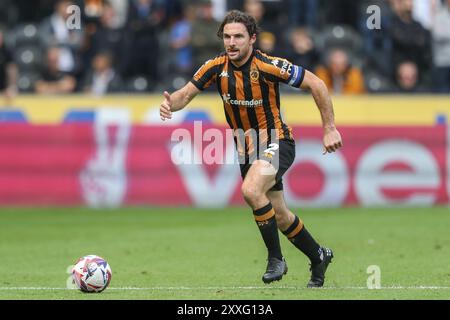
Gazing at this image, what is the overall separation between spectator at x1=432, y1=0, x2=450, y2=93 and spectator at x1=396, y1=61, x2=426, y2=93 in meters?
0.75

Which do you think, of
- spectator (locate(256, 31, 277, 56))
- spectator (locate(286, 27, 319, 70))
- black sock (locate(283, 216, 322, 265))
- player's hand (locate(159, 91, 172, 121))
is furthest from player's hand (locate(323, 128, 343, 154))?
spectator (locate(286, 27, 319, 70))

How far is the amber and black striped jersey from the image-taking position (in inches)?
378

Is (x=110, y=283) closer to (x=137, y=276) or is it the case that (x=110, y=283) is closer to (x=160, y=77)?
(x=137, y=276)

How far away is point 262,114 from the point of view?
9773 millimetres

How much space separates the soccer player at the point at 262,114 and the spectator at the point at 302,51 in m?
9.55

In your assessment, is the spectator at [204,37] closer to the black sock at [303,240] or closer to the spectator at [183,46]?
Answer: the spectator at [183,46]

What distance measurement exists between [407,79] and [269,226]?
33.8 feet

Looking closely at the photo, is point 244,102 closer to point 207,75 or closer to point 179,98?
point 207,75

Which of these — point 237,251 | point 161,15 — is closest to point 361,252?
point 237,251

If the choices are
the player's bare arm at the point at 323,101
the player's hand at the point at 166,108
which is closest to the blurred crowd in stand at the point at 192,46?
the player's hand at the point at 166,108

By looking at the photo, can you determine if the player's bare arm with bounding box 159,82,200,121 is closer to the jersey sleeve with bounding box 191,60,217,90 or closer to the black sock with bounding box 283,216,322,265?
the jersey sleeve with bounding box 191,60,217,90

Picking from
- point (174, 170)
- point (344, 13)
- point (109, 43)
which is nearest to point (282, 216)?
point (174, 170)

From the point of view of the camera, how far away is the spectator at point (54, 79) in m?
19.5

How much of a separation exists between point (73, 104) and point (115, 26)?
86.6 inches
